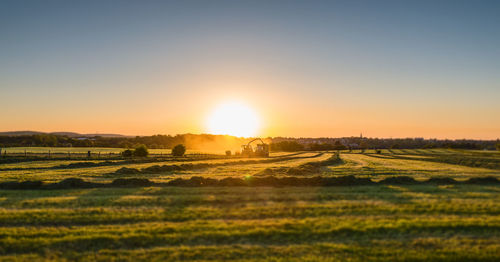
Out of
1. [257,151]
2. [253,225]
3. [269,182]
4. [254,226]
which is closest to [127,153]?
[257,151]

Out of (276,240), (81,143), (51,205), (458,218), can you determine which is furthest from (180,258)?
(81,143)

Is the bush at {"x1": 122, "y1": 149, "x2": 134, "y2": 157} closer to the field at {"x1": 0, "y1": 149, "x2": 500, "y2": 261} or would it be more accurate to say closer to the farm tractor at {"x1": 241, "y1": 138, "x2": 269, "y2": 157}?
the farm tractor at {"x1": 241, "y1": 138, "x2": 269, "y2": 157}

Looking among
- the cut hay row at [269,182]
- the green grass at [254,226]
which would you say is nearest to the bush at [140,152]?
the cut hay row at [269,182]

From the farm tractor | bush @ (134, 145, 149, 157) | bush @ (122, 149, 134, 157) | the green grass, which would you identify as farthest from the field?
the farm tractor

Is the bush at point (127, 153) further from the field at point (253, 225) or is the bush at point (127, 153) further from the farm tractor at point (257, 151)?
the field at point (253, 225)

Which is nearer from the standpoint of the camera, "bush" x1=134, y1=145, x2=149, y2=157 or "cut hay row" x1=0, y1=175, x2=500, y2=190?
"cut hay row" x1=0, y1=175, x2=500, y2=190

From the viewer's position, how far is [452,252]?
29.6 ft

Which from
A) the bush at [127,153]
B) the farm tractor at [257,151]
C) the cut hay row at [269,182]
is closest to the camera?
the cut hay row at [269,182]

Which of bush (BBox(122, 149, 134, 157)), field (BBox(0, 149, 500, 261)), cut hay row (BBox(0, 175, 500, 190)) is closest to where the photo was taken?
field (BBox(0, 149, 500, 261))

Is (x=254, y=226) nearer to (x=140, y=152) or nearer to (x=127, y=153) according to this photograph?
(x=140, y=152)

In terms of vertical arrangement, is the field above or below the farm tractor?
below

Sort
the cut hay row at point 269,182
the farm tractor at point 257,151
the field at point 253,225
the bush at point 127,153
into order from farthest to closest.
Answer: the farm tractor at point 257,151, the bush at point 127,153, the cut hay row at point 269,182, the field at point 253,225

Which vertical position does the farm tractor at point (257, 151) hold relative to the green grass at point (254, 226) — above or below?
above

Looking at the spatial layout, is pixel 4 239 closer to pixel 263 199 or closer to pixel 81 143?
pixel 263 199
